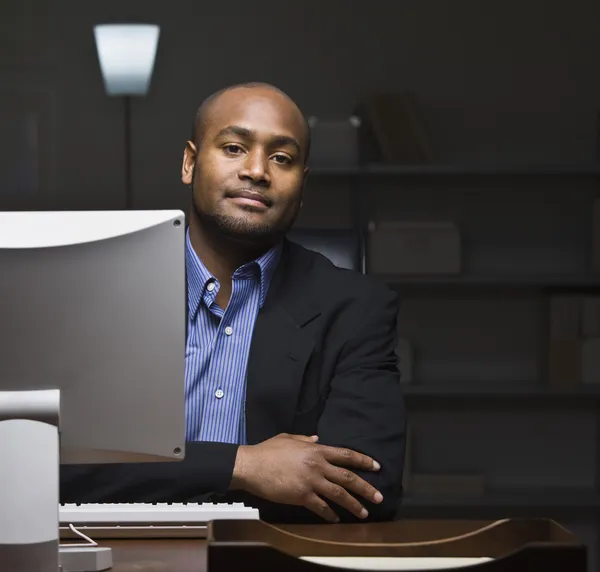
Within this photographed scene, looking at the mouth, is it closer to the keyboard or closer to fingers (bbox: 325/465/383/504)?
fingers (bbox: 325/465/383/504)

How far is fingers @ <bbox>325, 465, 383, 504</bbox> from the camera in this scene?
1.62 meters

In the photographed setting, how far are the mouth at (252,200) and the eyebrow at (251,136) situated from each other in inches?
3.9

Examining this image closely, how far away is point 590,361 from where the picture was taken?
12.5 ft

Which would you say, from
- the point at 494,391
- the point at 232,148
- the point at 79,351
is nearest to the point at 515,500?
the point at 494,391

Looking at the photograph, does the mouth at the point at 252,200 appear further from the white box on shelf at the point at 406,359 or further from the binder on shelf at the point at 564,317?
the binder on shelf at the point at 564,317

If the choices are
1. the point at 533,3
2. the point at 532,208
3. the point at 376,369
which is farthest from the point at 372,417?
the point at 533,3

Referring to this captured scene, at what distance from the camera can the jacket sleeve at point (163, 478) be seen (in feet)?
5.32

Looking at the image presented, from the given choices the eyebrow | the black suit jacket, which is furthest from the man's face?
the black suit jacket

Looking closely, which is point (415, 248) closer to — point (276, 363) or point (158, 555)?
point (276, 363)

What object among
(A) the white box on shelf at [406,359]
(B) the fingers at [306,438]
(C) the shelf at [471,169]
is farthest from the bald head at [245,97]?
(A) the white box on shelf at [406,359]

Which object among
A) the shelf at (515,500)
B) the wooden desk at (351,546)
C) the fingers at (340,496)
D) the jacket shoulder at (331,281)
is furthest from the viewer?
the shelf at (515,500)

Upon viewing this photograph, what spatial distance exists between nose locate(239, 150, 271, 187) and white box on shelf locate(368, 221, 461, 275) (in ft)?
6.53

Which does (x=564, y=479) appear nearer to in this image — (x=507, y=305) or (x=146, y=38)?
(x=507, y=305)

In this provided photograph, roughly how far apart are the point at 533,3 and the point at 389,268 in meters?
1.16
